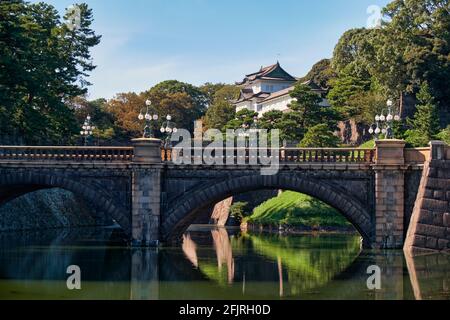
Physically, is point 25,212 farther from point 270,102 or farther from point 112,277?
point 270,102

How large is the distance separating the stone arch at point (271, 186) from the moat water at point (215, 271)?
1.44 metres

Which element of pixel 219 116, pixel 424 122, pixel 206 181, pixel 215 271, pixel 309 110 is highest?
pixel 219 116

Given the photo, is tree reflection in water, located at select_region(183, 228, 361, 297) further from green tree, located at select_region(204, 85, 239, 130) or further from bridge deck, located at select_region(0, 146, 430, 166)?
green tree, located at select_region(204, 85, 239, 130)

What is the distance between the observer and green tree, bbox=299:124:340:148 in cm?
6369

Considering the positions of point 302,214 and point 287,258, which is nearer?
point 287,258

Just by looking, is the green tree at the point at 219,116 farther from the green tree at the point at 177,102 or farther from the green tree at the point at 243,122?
the green tree at the point at 243,122

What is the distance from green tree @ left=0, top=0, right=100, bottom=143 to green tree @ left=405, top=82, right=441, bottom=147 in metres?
27.4

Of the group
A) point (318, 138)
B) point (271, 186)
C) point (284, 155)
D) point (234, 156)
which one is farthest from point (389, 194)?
point (318, 138)

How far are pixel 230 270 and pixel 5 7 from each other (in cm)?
2695

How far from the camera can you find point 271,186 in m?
40.2

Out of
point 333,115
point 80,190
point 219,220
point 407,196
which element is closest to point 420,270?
point 407,196

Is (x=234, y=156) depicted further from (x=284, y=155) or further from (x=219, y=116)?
(x=219, y=116)

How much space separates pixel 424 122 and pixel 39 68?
98.3ft

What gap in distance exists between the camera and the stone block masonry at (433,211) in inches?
1455
